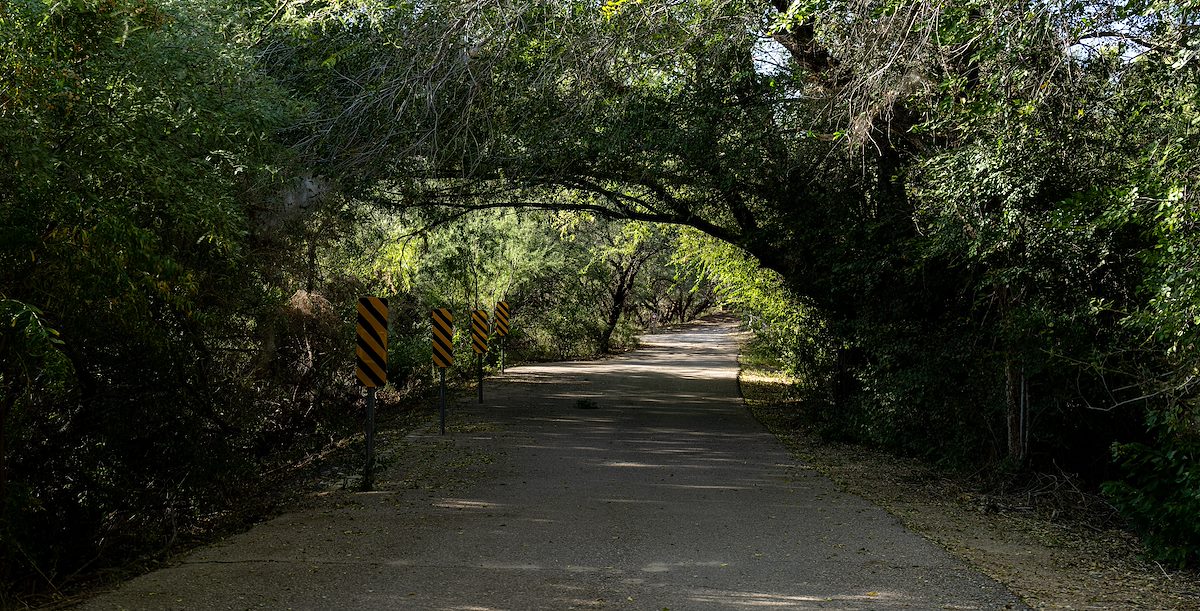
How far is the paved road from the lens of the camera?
21.4 ft

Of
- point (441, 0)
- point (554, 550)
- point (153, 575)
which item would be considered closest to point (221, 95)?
point (441, 0)

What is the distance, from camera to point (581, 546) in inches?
318

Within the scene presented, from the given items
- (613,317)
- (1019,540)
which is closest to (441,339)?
(1019,540)

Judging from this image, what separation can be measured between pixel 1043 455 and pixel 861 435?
151 inches

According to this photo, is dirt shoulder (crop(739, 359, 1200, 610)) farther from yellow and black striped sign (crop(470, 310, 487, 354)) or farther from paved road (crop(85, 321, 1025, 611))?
yellow and black striped sign (crop(470, 310, 487, 354))

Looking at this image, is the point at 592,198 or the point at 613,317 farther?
the point at 613,317

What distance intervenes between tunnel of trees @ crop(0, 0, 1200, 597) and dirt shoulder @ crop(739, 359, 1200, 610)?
45cm

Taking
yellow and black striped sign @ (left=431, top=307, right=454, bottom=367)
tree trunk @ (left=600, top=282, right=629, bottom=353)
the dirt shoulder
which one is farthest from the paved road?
tree trunk @ (left=600, top=282, right=629, bottom=353)

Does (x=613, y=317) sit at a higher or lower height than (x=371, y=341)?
lower

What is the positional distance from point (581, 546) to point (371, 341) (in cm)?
448

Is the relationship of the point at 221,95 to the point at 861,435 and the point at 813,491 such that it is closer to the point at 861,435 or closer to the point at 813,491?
the point at 813,491

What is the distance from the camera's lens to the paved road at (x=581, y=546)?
21.4ft

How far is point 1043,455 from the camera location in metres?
11.6

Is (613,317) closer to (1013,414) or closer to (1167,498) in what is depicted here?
(1013,414)
